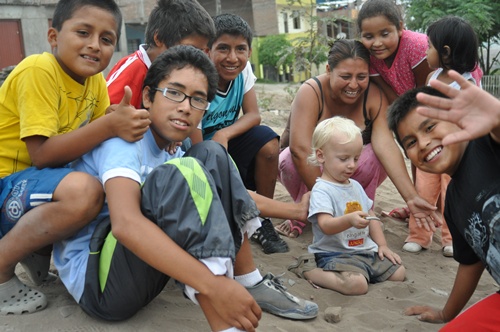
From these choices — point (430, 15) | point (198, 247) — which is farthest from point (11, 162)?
point (430, 15)

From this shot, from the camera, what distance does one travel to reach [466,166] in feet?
7.23

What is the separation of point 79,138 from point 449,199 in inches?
64.9

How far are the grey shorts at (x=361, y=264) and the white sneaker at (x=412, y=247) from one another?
0.59m

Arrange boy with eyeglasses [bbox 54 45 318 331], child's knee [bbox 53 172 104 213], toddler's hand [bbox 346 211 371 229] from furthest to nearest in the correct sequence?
toddler's hand [bbox 346 211 371 229] → child's knee [bbox 53 172 104 213] → boy with eyeglasses [bbox 54 45 318 331]

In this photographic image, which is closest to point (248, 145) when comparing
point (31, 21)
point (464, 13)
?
point (464, 13)

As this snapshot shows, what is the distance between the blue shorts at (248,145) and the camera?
152 inches

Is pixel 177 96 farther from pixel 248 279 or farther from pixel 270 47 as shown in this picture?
pixel 270 47

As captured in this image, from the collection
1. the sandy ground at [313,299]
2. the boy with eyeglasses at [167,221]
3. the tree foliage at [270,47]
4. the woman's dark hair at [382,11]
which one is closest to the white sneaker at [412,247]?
the sandy ground at [313,299]

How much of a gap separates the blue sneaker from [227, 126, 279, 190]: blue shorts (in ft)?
A: 4.58

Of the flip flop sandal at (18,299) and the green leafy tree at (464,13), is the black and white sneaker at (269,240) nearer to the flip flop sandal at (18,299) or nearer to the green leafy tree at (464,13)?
the flip flop sandal at (18,299)

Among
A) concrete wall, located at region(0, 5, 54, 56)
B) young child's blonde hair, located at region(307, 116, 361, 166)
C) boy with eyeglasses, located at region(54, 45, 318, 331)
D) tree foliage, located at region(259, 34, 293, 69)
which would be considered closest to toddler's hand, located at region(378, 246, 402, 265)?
young child's blonde hair, located at region(307, 116, 361, 166)

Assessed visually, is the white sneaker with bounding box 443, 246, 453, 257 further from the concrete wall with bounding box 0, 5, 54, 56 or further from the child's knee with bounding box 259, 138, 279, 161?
the concrete wall with bounding box 0, 5, 54, 56

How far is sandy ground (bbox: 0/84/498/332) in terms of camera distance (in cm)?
232

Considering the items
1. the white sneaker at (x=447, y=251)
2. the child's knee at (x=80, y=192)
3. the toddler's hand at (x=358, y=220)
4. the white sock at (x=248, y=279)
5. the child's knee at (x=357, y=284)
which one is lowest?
the white sneaker at (x=447, y=251)
